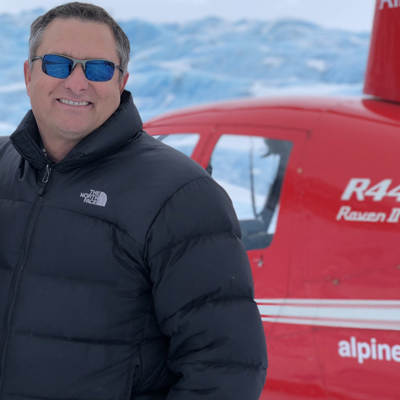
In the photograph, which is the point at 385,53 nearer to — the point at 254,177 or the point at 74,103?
the point at 254,177

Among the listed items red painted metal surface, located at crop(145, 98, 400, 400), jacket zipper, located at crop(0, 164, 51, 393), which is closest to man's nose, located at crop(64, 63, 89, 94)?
jacket zipper, located at crop(0, 164, 51, 393)

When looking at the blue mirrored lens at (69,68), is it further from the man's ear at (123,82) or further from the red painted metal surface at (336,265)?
the red painted metal surface at (336,265)

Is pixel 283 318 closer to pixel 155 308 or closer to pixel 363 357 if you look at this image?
pixel 363 357

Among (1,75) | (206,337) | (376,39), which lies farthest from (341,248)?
(1,75)

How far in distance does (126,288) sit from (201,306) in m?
0.17

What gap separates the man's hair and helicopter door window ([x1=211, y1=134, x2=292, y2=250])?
149 cm

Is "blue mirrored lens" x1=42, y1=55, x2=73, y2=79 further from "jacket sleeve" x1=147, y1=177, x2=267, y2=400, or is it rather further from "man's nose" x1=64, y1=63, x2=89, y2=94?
"jacket sleeve" x1=147, y1=177, x2=267, y2=400

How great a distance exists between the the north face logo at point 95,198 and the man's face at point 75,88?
0.17 metres

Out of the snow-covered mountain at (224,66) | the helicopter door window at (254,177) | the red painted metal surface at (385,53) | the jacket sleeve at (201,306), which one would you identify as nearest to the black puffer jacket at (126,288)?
the jacket sleeve at (201,306)

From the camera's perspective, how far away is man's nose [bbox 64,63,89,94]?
55.6 inches

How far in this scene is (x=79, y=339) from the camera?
1.30m

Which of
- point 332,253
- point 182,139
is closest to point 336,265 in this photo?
point 332,253

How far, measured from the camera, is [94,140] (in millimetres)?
1367

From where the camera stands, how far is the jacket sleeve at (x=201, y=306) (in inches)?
49.5
